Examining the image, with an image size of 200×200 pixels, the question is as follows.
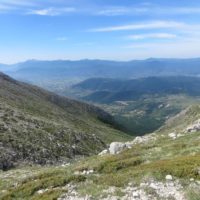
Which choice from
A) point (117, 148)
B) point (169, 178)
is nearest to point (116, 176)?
point (169, 178)

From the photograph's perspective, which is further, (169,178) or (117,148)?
(117,148)

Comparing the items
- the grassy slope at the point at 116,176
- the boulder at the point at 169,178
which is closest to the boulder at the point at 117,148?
the grassy slope at the point at 116,176

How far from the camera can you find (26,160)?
5941cm

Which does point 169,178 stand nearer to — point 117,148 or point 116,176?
point 116,176

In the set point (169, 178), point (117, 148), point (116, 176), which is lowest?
point (117, 148)

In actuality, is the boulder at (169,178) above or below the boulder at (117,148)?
above

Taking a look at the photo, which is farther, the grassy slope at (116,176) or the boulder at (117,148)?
the boulder at (117,148)

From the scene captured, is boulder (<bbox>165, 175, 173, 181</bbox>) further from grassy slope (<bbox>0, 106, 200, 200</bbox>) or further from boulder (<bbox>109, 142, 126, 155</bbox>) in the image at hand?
boulder (<bbox>109, 142, 126, 155</bbox>)

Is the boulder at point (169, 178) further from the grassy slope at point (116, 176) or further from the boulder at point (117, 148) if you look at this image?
the boulder at point (117, 148)

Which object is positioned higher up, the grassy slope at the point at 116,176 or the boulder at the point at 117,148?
the grassy slope at the point at 116,176

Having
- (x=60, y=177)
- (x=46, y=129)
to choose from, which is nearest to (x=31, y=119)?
(x=46, y=129)

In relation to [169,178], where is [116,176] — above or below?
below

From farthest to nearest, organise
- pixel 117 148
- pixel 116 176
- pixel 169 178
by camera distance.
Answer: pixel 117 148
pixel 116 176
pixel 169 178

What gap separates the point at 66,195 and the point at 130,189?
4063 mm
